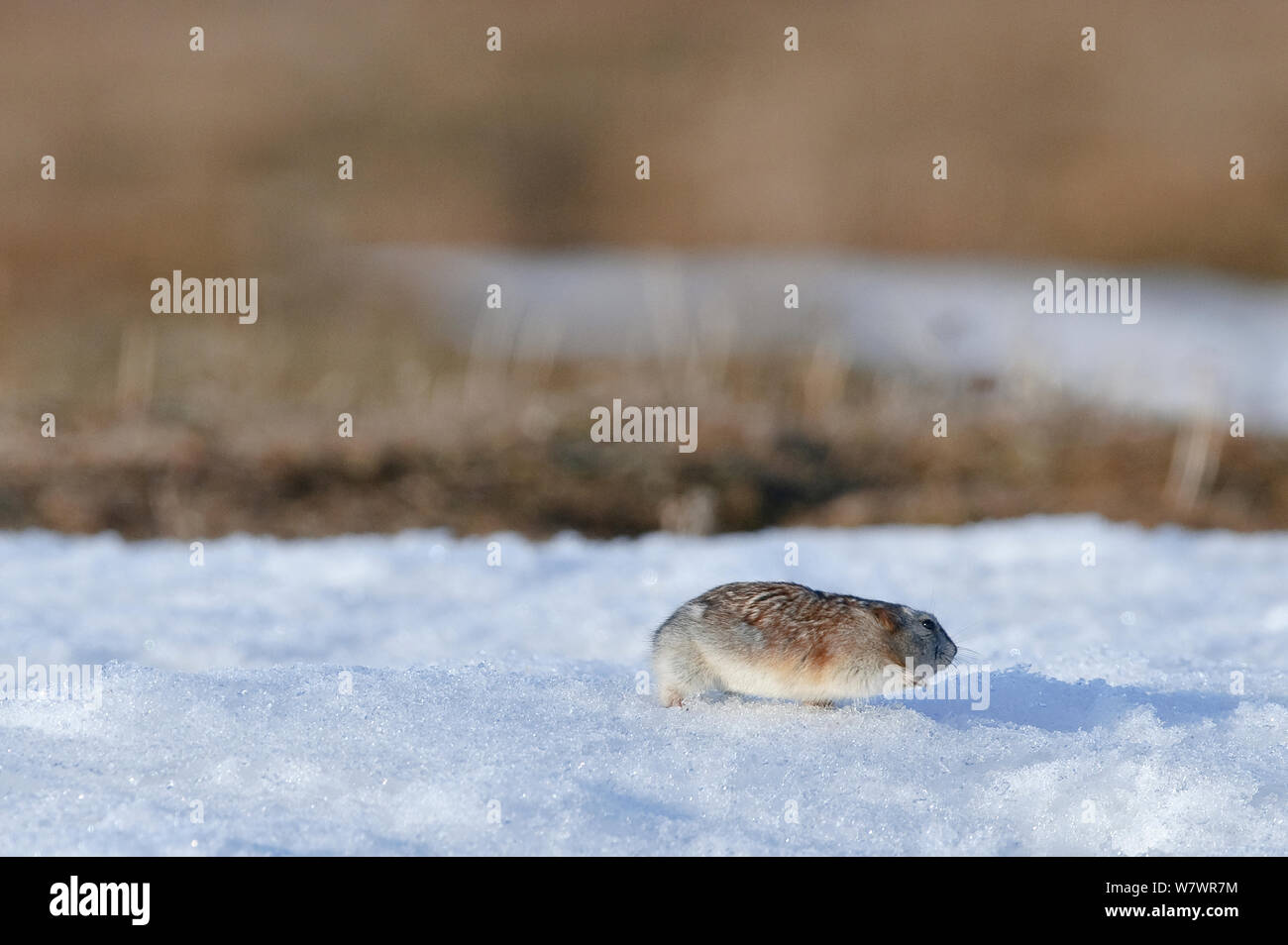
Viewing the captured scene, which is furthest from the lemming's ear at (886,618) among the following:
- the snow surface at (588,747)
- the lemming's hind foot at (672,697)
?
the lemming's hind foot at (672,697)

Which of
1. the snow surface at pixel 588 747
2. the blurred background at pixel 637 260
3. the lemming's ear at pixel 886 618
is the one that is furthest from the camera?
the blurred background at pixel 637 260

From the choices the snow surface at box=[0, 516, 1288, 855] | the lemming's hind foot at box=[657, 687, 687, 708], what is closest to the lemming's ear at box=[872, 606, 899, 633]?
the snow surface at box=[0, 516, 1288, 855]

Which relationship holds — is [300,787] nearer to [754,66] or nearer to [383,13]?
[754,66]

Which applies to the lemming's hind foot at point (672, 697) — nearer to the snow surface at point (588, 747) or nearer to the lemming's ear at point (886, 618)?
the snow surface at point (588, 747)

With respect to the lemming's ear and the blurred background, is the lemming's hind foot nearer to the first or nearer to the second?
the lemming's ear

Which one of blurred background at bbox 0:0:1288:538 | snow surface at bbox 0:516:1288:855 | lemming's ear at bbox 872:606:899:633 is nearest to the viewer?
snow surface at bbox 0:516:1288:855
